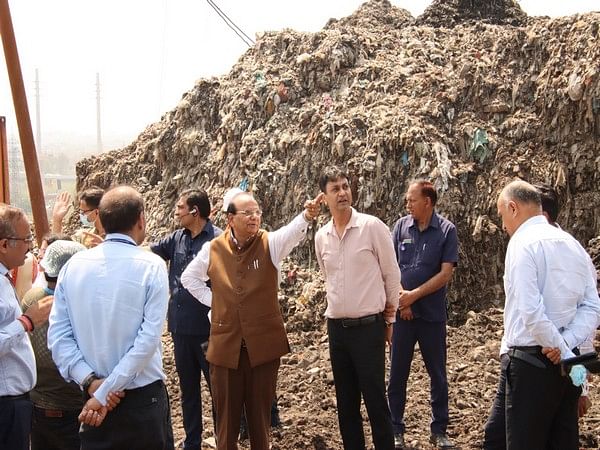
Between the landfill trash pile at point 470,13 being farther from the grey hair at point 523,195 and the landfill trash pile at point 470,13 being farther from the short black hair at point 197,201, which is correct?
the grey hair at point 523,195

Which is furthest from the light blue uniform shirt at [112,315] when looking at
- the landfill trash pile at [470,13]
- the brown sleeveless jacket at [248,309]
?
the landfill trash pile at [470,13]

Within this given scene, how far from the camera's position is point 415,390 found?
20.7ft

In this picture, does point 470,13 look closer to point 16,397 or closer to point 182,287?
point 182,287

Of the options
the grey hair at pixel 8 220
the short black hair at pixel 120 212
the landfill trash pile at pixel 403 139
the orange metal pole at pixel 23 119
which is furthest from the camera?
the landfill trash pile at pixel 403 139

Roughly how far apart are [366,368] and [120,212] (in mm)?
1994

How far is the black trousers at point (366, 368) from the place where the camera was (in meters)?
4.49

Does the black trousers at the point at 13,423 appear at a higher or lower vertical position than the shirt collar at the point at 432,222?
Answer: lower

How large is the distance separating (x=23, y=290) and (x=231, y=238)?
57.9 inches

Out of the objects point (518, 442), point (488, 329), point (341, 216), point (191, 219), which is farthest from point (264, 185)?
point (518, 442)

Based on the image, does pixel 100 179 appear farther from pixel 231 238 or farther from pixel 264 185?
pixel 231 238

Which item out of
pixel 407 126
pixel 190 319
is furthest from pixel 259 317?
pixel 407 126

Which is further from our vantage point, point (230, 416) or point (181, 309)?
point (181, 309)

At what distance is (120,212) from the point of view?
3287mm

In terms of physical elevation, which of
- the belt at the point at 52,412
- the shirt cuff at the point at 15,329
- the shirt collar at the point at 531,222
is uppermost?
the shirt collar at the point at 531,222
